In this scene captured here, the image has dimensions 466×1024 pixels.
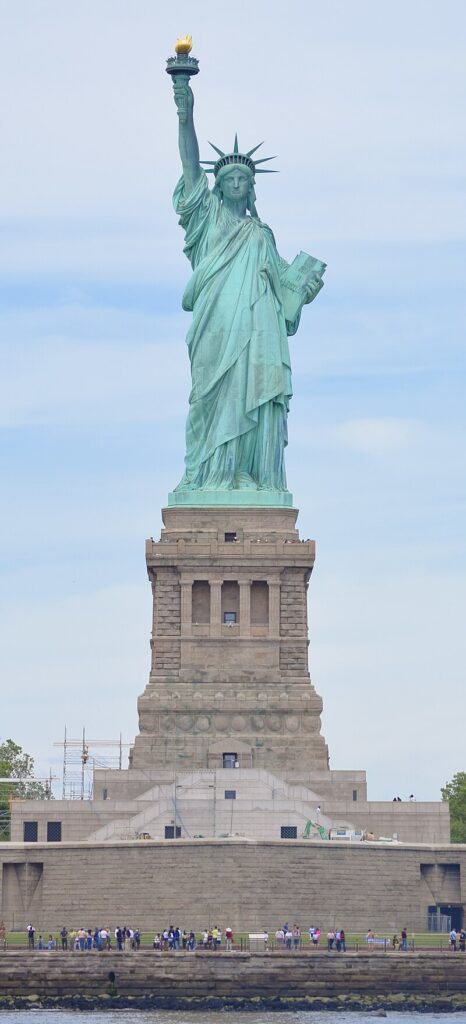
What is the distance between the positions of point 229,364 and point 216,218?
4.58 m

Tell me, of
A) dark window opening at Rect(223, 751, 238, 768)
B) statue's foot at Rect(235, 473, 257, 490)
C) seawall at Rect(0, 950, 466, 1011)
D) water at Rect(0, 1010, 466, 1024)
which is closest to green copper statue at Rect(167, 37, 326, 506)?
statue's foot at Rect(235, 473, 257, 490)

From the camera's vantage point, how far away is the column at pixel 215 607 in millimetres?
82250

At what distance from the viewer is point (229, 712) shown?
81.1m

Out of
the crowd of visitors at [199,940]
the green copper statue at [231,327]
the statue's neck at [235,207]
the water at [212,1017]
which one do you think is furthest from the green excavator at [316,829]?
the statue's neck at [235,207]

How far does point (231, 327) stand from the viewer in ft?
281

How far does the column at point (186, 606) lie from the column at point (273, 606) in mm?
2230

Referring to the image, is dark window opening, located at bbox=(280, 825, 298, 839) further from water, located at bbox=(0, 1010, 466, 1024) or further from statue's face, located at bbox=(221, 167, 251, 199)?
statue's face, located at bbox=(221, 167, 251, 199)

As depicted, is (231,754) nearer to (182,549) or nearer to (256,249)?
(182,549)

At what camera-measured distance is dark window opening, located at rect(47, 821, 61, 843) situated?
77.3m

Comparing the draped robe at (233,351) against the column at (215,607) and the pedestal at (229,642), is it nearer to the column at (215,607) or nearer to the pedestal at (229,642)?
the pedestal at (229,642)

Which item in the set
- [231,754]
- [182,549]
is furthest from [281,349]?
[231,754]

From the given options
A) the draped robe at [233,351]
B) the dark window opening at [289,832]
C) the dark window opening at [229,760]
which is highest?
the draped robe at [233,351]

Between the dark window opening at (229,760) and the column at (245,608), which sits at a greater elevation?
the column at (245,608)

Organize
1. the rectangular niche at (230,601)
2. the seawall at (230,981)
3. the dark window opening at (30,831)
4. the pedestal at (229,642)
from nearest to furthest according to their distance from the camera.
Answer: the seawall at (230,981)
the dark window opening at (30,831)
the pedestal at (229,642)
the rectangular niche at (230,601)
